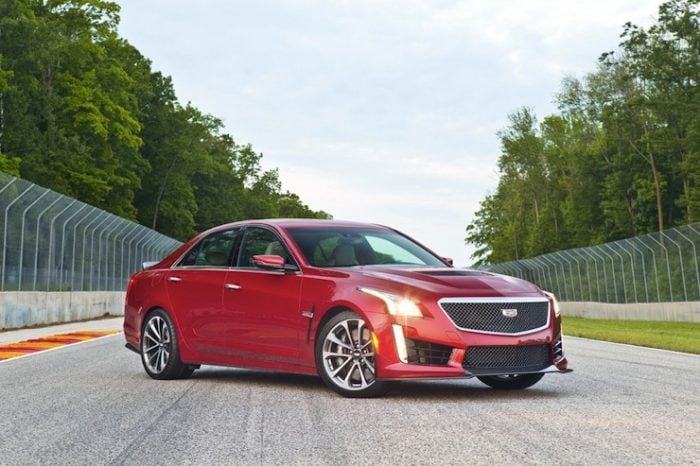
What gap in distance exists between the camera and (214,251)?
35.4 feet

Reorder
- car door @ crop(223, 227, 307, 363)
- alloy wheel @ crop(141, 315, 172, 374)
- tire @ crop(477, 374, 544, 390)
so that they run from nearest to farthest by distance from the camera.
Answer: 1. car door @ crop(223, 227, 307, 363)
2. tire @ crop(477, 374, 544, 390)
3. alloy wheel @ crop(141, 315, 172, 374)

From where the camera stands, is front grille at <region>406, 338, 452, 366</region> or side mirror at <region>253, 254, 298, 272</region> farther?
side mirror at <region>253, 254, 298, 272</region>

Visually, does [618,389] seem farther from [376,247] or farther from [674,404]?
[376,247]

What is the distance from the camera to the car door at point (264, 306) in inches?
368

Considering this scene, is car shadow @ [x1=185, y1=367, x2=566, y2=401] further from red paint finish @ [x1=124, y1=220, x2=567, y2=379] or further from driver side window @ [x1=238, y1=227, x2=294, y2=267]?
driver side window @ [x1=238, y1=227, x2=294, y2=267]

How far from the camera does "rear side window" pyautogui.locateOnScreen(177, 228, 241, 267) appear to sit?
416 inches

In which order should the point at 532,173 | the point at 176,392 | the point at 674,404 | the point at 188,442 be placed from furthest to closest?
the point at 532,173, the point at 176,392, the point at 674,404, the point at 188,442

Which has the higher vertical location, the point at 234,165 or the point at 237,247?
the point at 234,165

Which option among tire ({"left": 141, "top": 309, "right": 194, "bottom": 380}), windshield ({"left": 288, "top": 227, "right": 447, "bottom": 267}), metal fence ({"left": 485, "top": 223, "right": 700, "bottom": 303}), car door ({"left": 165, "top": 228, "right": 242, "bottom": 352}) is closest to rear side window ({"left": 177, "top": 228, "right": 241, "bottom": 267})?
car door ({"left": 165, "top": 228, "right": 242, "bottom": 352})

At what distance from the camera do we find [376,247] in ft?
33.1

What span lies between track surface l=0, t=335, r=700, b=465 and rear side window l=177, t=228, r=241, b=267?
118cm

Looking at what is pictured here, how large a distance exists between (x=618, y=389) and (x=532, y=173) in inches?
3930

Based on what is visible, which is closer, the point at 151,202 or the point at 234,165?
the point at 151,202

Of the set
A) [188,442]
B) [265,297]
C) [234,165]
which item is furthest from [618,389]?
[234,165]
